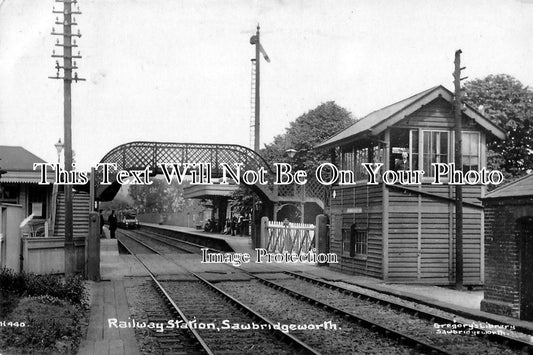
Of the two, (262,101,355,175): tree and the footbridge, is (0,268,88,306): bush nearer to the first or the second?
the footbridge

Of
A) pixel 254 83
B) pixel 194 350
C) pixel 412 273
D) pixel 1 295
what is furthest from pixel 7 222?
pixel 254 83

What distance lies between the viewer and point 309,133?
41.3m

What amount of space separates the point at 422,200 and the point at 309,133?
2405 centimetres

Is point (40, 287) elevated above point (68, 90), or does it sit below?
below

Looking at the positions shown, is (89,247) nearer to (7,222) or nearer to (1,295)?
(7,222)

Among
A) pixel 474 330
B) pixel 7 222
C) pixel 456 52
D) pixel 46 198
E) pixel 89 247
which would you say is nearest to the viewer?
pixel 474 330

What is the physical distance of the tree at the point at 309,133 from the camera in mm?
40125

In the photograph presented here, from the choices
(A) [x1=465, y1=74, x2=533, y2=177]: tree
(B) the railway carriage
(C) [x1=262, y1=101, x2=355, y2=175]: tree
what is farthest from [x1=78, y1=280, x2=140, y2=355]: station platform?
(C) [x1=262, y1=101, x2=355, y2=175]: tree

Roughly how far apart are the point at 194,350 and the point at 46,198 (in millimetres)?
18268

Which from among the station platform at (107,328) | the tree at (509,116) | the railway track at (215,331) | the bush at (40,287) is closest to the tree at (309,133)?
the tree at (509,116)

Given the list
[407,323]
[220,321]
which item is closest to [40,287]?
[220,321]

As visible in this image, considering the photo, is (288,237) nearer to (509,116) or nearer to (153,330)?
(509,116)

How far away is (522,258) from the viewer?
11.3 m

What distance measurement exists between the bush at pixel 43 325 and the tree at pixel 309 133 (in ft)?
95.5
